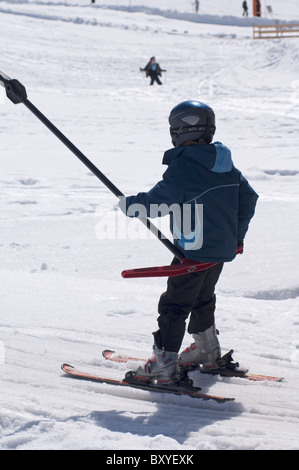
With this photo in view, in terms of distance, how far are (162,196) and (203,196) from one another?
0.68 ft

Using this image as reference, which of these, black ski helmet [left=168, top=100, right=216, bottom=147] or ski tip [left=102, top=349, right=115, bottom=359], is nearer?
black ski helmet [left=168, top=100, right=216, bottom=147]

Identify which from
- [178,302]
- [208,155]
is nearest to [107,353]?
[178,302]

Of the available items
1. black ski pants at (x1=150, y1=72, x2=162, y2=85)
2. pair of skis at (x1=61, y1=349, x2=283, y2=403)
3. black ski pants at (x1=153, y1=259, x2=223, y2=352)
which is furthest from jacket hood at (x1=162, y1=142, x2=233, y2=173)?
black ski pants at (x1=150, y1=72, x2=162, y2=85)

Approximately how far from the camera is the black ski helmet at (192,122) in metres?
3.18

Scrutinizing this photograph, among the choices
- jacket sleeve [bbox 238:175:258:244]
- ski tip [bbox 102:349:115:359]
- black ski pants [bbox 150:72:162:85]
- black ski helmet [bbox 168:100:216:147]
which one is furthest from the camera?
black ski pants [bbox 150:72:162:85]

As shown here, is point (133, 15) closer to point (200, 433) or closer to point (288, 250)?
point (288, 250)

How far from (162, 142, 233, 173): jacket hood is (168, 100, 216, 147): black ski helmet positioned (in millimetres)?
89

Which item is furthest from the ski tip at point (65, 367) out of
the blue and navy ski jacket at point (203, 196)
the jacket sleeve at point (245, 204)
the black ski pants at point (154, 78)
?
the black ski pants at point (154, 78)

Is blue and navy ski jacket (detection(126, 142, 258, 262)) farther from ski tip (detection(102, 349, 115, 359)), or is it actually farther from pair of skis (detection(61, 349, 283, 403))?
ski tip (detection(102, 349, 115, 359))

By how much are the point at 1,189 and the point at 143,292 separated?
183 inches

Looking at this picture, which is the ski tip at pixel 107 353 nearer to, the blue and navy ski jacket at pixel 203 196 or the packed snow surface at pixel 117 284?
the packed snow surface at pixel 117 284

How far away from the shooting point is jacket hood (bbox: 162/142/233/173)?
309 centimetres

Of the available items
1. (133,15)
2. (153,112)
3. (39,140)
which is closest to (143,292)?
(39,140)

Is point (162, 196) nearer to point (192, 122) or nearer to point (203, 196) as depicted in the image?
point (203, 196)
